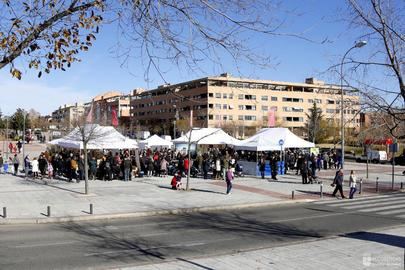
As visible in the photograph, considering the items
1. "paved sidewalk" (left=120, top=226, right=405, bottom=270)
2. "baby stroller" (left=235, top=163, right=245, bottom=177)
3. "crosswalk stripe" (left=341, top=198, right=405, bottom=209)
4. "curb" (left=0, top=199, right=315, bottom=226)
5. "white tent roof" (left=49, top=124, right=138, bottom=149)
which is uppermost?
"white tent roof" (left=49, top=124, right=138, bottom=149)

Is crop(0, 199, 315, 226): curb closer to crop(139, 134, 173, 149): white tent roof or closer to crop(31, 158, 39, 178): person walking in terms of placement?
crop(31, 158, 39, 178): person walking

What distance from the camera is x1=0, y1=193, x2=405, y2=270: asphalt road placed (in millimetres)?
9852

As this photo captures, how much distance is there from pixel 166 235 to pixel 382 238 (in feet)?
18.8

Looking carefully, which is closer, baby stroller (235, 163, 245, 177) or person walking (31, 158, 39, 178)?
person walking (31, 158, 39, 178)

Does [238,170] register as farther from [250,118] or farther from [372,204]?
[250,118]

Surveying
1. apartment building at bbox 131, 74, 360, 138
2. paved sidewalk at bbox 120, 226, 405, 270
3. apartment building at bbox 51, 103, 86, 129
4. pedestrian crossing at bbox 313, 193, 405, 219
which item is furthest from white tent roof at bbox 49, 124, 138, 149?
apartment building at bbox 131, 74, 360, 138

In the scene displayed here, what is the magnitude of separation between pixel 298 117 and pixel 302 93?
220 inches

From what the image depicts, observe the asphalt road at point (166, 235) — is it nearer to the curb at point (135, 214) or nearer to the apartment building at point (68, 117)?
the curb at point (135, 214)

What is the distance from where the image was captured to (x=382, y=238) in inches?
464

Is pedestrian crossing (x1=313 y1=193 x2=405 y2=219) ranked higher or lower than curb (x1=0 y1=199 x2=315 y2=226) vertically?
lower

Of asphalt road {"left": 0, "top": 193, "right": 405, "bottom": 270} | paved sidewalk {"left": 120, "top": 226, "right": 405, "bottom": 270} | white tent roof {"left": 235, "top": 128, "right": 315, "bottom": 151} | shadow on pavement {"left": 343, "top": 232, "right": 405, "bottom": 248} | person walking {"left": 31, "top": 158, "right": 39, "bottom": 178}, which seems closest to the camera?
paved sidewalk {"left": 120, "top": 226, "right": 405, "bottom": 270}

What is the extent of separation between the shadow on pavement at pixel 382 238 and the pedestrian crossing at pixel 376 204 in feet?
16.6

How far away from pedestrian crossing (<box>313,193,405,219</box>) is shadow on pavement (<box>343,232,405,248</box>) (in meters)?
5.06

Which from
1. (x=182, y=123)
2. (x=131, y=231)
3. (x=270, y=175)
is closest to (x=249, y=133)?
(x=182, y=123)
